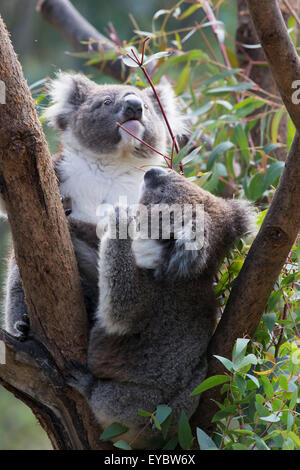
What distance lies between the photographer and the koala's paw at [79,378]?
229 centimetres

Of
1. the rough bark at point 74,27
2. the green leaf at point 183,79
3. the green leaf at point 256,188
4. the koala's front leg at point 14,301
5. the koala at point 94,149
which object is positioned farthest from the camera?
the rough bark at point 74,27

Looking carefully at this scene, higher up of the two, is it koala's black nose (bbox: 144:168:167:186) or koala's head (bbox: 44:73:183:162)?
koala's head (bbox: 44:73:183:162)

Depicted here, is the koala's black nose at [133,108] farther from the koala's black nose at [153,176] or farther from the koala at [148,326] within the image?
the koala at [148,326]

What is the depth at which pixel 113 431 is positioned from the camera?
2.23 metres

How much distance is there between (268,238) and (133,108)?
119 cm

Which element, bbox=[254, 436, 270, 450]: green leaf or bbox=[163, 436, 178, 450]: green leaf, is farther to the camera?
bbox=[163, 436, 178, 450]: green leaf

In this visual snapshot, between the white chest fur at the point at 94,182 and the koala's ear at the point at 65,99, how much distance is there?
0.76ft

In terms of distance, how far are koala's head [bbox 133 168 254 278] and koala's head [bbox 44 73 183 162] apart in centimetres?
60

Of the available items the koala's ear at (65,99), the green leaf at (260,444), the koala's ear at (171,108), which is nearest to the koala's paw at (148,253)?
the green leaf at (260,444)

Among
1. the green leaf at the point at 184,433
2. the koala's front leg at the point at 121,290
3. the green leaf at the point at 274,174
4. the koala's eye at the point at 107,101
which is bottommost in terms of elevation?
the green leaf at the point at 184,433

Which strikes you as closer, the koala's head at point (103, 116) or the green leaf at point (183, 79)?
the koala's head at point (103, 116)

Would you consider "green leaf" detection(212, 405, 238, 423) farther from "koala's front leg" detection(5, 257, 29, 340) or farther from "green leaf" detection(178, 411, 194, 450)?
"koala's front leg" detection(5, 257, 29, 340)

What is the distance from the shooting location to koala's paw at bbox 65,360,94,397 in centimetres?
229

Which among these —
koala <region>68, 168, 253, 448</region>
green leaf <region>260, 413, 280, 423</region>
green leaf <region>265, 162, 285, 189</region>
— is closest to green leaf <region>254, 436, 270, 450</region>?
green leaf <region>260, 413, 280, 423</region>
